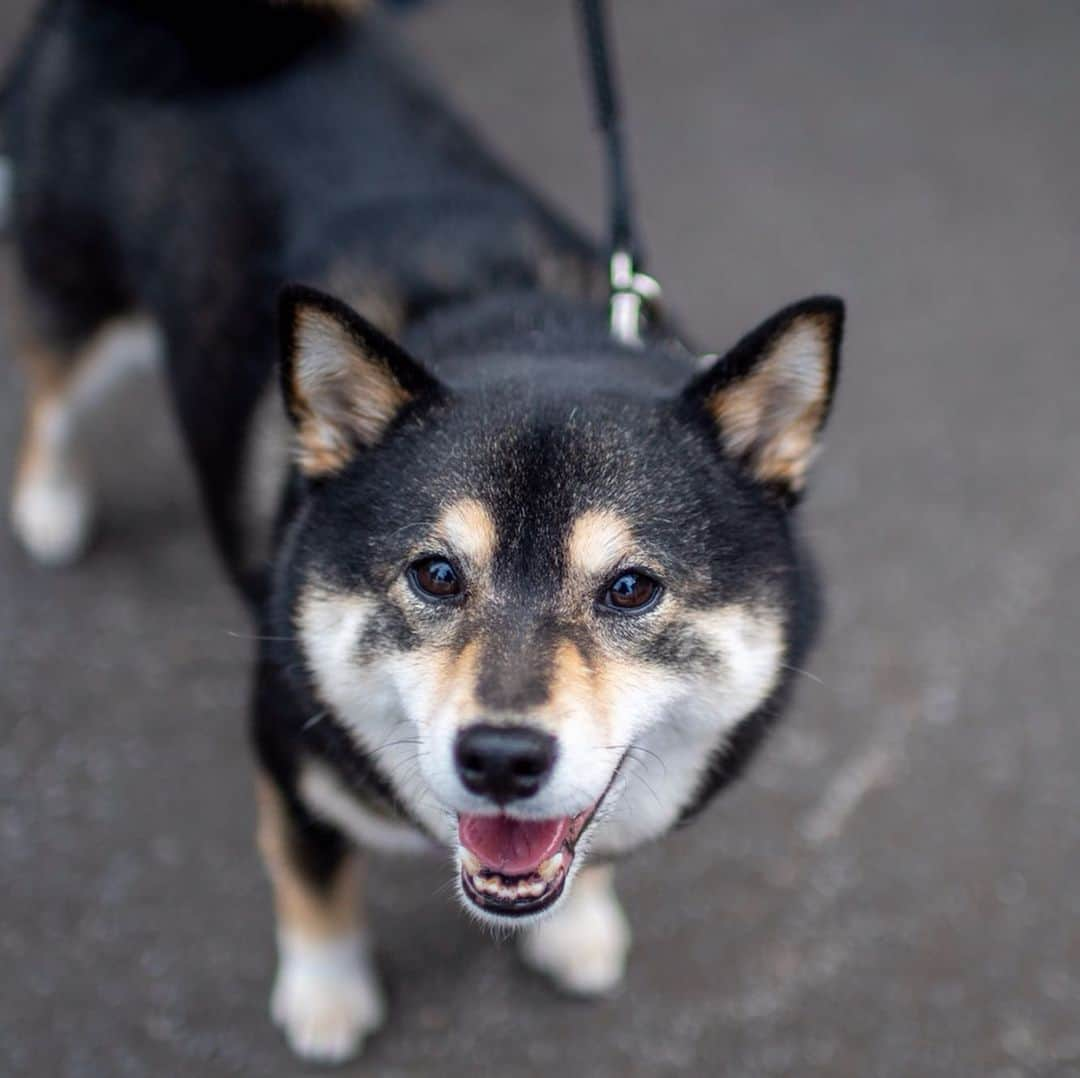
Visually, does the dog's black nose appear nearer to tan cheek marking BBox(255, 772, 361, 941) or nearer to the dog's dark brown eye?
the dog's dark brown eye

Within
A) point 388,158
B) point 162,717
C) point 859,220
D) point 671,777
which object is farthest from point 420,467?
point 859,220

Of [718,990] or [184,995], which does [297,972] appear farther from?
[718,990]

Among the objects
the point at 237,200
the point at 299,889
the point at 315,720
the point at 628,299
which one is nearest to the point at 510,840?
the point at 315,720

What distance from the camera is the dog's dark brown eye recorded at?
1817 millimetres

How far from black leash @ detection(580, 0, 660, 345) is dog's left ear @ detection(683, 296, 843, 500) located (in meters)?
0.52

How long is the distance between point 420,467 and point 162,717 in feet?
4.78

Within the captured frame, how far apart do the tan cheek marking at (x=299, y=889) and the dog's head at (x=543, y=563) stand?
0.44 metres

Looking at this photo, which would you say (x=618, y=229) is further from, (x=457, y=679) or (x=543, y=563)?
(x=457, y=679)

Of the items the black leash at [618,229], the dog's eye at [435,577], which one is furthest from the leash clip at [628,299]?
the dog's eye at [435,577]

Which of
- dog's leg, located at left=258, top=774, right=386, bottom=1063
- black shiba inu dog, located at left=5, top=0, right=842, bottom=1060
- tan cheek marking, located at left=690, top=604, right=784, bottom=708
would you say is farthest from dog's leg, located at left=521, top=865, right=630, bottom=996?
tan cheek marking, located at left=690, top=604, right=784, bottom=708

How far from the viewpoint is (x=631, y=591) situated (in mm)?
1822

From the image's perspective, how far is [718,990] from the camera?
259cm

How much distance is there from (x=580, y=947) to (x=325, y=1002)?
1.67 feet

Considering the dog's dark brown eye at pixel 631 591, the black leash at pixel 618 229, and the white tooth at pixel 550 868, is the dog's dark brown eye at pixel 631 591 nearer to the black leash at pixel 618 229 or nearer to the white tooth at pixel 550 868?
the white tooth at pixel 550 868
